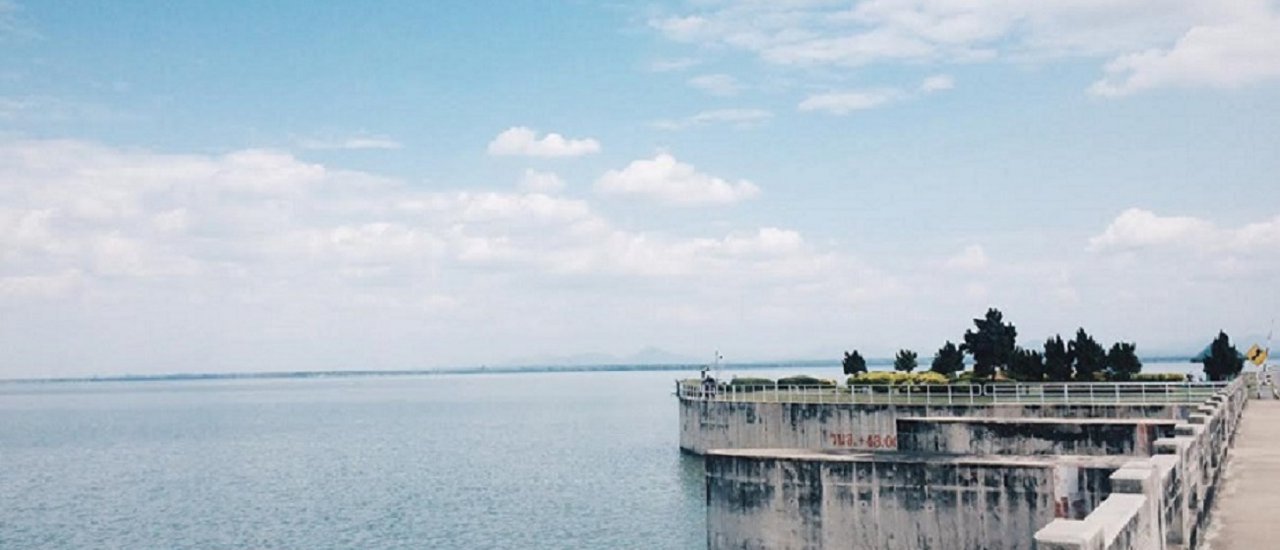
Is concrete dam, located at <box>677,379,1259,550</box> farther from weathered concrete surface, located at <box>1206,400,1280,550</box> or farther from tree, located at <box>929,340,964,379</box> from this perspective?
tree, located at <box>929,340,964,379</box>

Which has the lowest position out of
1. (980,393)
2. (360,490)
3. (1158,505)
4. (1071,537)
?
(360,490)

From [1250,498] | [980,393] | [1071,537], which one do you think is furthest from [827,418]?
[1071,537]

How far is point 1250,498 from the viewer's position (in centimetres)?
2000

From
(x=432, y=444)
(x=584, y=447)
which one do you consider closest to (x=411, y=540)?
(x=584, y=447)

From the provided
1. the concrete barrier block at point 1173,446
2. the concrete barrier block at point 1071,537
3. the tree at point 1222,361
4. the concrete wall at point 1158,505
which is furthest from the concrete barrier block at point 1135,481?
the tree at point 1222,361

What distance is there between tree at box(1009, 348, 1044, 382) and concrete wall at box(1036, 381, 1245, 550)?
3989 centimetres

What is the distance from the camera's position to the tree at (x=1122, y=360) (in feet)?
200

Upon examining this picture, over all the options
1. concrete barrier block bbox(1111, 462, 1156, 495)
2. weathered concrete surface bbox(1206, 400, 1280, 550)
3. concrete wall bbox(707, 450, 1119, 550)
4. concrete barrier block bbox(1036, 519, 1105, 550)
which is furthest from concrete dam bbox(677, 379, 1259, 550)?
concrete barrier block bbox(1036, 519, 1105, 550)

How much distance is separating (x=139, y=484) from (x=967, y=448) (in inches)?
2342

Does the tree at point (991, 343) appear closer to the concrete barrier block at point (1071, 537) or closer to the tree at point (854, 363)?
the tree at point (854, 363)

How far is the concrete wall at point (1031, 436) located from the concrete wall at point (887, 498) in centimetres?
171

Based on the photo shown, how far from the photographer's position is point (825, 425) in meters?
58.0

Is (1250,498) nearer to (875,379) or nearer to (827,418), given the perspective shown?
(827,418)

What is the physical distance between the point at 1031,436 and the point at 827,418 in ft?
79.9
